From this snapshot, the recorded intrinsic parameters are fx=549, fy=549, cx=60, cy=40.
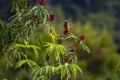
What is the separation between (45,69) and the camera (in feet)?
12.9

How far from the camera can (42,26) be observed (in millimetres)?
4109

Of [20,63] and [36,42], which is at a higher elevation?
[36,42]

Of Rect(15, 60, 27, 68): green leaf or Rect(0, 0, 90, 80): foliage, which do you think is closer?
Rect(0, 0, 90, 80): foliage

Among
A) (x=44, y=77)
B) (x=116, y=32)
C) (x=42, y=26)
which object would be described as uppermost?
(x=42, y=26)

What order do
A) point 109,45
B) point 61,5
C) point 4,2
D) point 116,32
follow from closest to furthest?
point 109,45
point 4,2
point 116,32
point 61,5

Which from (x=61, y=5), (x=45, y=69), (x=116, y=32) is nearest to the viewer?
(x=45, y=69)

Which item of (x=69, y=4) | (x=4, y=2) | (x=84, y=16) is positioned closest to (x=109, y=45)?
(x=4, y=2)

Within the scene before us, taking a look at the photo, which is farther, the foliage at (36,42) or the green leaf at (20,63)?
the green leaf at (20,63)

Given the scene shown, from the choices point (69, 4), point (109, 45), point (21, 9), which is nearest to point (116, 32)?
point (69, 4)

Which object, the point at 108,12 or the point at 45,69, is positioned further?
the point at 108,12

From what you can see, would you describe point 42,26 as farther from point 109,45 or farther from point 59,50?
point 109,45

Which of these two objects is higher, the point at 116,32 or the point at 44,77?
the point at 44,77

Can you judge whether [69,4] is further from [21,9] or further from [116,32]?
[21,9]

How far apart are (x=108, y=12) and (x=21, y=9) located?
148 feet
